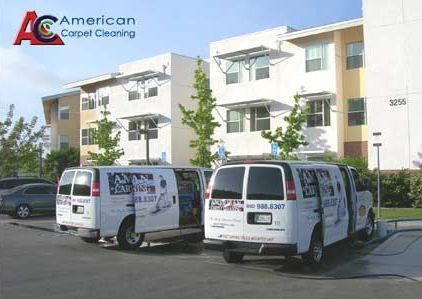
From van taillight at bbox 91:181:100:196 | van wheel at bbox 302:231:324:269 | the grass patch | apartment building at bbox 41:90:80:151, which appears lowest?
the grass patch

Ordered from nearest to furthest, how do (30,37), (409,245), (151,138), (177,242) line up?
(409,245) < (177,242) < (30,37) < (151,138)

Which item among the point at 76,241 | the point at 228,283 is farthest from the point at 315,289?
the point at 76,241

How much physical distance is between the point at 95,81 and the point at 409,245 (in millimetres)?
38447

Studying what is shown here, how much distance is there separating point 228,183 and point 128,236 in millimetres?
4152

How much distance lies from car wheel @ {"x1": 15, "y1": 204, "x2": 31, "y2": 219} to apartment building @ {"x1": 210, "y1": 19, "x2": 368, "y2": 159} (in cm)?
1432

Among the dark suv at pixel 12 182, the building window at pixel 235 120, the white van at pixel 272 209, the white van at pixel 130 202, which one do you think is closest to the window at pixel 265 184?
the white van at pixel 272 209

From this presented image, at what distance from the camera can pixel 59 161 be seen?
5469 centimetres

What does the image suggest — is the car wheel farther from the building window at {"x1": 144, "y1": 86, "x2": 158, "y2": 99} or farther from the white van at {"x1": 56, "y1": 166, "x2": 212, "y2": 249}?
the building window at {"x1": 144, "y1": 86, "x2": 158, "y2": 99}

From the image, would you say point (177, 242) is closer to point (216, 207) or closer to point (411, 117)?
point (216, 207)

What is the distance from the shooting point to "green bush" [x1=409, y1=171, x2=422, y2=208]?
24987 mm

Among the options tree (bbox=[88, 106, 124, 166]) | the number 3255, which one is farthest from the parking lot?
tree (bbox=[88, 106, 124, 166])

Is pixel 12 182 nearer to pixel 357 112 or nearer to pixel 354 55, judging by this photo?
pixel 357 112

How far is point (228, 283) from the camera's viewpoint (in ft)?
31.6

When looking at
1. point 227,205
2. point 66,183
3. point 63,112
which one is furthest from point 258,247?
point 63,112
